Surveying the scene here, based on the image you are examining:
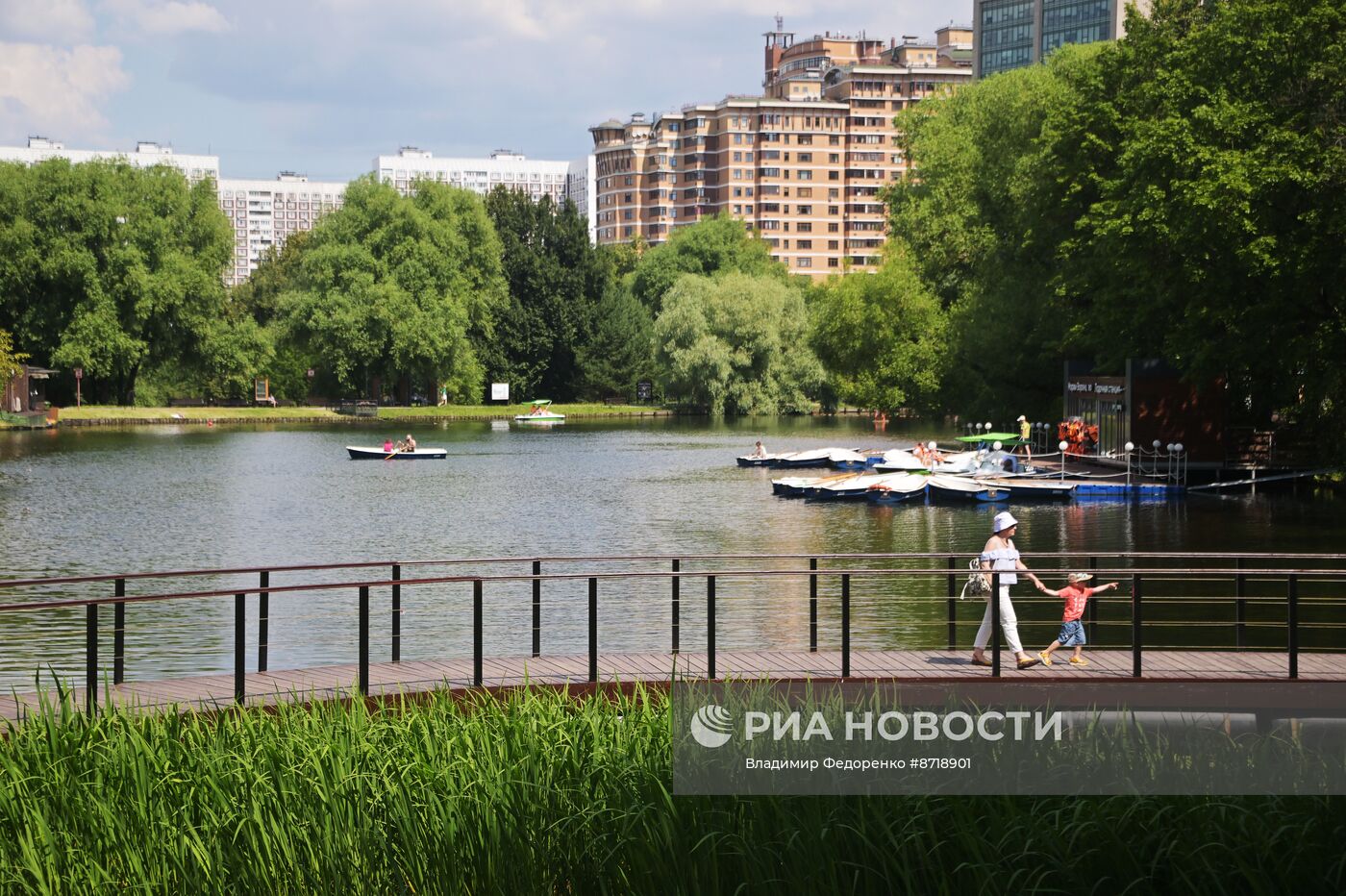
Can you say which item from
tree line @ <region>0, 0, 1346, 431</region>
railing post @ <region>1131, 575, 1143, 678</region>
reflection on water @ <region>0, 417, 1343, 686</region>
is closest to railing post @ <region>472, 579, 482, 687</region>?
reflection on water @ <region>0, 417, 1343, 686</region>

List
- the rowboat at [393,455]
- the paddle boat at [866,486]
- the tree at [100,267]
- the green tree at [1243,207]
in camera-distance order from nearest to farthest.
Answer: the green tree at [1243,207]
the paddle boat at [866,486]
the rowboat at [393,455]
the tree at [100,267]

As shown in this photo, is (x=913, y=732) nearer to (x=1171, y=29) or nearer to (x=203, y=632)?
(x=203, y=632)

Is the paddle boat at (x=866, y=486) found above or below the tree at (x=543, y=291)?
below

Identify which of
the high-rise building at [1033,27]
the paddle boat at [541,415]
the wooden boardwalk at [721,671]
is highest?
the high-rise building at [1033,27]

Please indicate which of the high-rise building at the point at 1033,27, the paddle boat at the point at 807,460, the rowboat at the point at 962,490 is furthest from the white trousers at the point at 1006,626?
the high-rise building at the point at 1033,27

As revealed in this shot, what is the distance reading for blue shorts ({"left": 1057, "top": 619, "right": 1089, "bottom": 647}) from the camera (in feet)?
50.1

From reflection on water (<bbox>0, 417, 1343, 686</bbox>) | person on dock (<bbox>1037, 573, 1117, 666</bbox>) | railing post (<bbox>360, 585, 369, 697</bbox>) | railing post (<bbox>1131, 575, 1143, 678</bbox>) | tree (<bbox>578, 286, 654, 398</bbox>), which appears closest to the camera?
railing post (<bbox>360, 585, 369, 697</bbox>)

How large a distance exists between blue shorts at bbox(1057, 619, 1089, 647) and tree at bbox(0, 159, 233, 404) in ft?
293

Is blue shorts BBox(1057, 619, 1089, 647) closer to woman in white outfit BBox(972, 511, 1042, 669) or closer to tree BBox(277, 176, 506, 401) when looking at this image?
woman in white outfit BBox(972, 511, 1042, 669)

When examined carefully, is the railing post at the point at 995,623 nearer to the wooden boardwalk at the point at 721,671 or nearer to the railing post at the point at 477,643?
the wooden boardwalk at the point at 721,671

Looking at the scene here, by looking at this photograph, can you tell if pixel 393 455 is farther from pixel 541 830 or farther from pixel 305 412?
pixel 541 830

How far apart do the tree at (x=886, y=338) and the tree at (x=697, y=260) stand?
1676 inches

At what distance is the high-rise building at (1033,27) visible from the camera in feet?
541

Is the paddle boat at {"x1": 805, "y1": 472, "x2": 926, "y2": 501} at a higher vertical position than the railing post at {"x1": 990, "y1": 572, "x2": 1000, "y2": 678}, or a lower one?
lower
